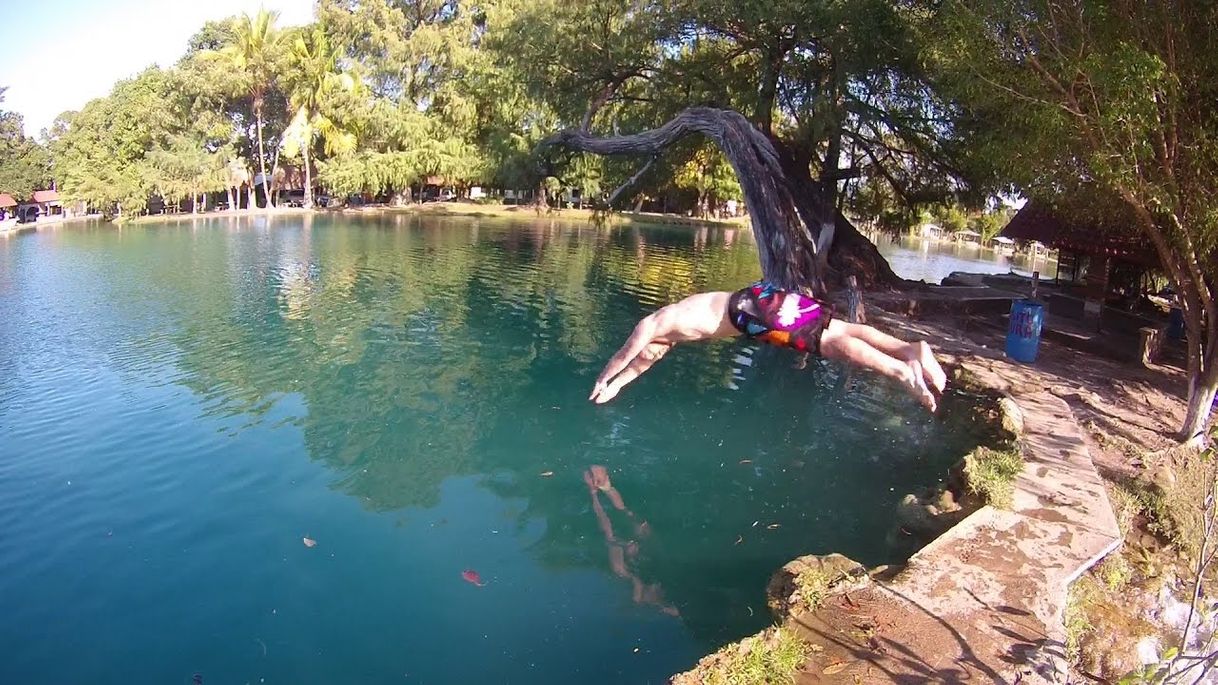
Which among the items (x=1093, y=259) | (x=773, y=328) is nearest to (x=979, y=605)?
(x=773, y=328)

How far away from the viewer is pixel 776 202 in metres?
15.4

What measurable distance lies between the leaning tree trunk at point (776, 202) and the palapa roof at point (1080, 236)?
3.27 meters

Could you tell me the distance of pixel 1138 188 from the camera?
300 inches

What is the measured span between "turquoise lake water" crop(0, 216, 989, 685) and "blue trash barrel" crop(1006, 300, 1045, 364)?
2141mm

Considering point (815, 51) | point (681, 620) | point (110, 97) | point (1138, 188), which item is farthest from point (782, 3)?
point (110, 97)

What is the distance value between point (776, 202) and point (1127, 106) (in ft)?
27.5

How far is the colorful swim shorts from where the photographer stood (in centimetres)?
564

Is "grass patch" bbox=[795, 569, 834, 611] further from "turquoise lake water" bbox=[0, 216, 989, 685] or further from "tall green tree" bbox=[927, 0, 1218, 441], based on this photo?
"tall green tree" bbox=[927, 0, 1218, 441]

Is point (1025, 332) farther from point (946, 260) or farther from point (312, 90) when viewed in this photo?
point (312, 90)

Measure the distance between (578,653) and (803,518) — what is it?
310 cm

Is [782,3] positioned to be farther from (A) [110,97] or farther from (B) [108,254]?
(A) [110,97]

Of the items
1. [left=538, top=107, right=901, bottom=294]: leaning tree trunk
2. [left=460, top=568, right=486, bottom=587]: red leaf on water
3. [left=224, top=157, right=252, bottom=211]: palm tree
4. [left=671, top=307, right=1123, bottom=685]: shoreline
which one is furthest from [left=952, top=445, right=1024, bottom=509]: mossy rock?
[left=224, top=157, right=252, bottom=211]: palm tree

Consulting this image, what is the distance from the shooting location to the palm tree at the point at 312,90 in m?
40.8

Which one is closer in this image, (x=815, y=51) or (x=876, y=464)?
(x=876, y=464)
